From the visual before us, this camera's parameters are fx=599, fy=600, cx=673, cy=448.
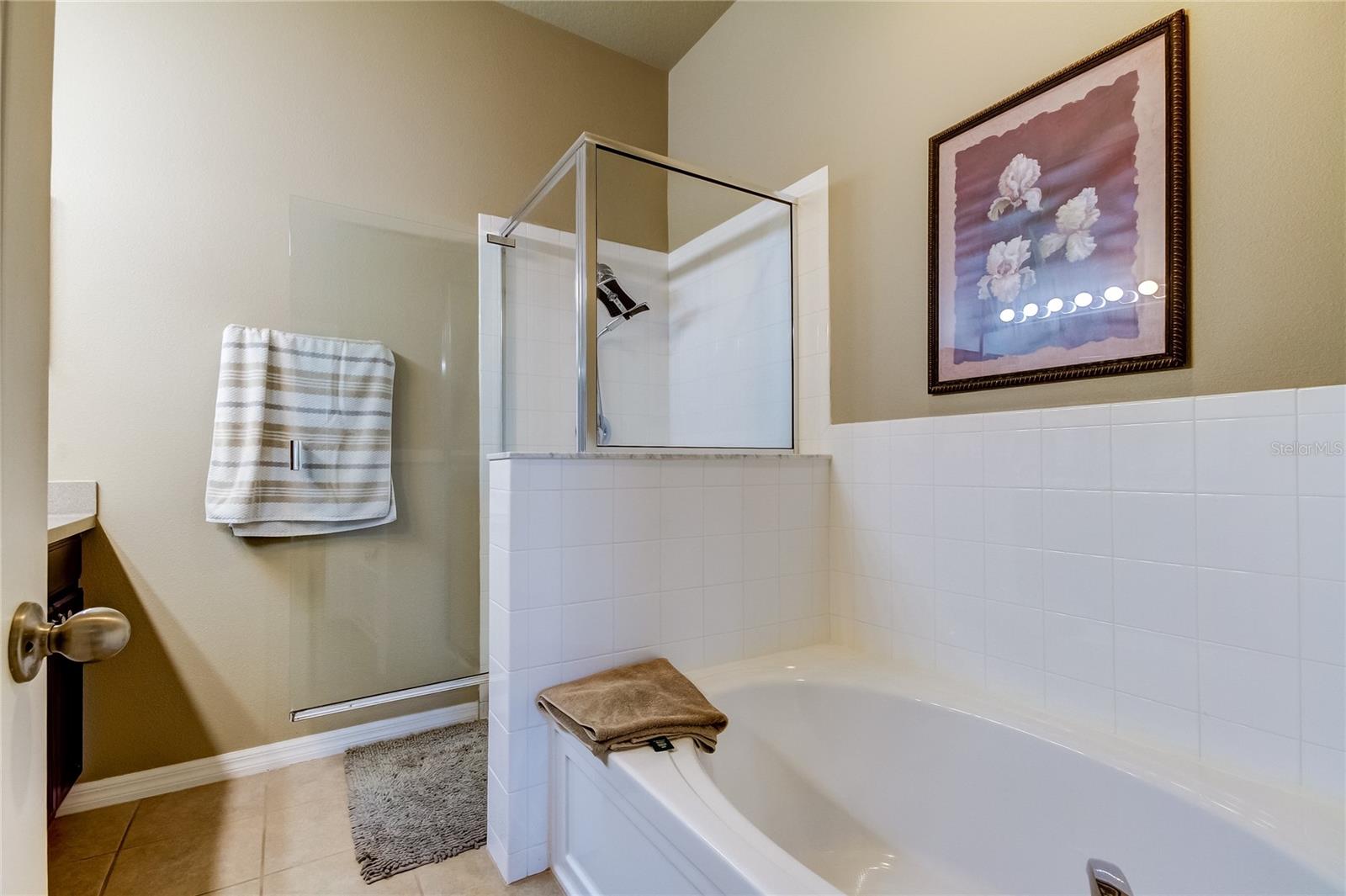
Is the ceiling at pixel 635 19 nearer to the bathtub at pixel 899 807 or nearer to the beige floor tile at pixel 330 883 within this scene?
the bathtub at pixel 899 807

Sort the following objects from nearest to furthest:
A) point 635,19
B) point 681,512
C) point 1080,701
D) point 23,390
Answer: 1. point 23,390
2. point 1080,701
3. point 681,512
4. point 635,19

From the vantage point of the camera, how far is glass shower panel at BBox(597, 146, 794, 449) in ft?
5.94

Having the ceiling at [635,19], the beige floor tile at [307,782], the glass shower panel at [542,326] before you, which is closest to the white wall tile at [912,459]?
the glass shower panel at [542,326]

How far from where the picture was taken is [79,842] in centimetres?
160

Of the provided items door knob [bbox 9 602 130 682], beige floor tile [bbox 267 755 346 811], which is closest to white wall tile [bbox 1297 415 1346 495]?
door knob [bbox 9 602 130 682]

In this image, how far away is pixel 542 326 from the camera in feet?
6.84

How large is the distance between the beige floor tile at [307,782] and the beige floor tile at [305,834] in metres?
0.04

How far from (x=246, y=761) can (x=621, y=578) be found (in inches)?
58.5

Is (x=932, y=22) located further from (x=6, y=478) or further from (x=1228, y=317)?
(x=6, y=478)

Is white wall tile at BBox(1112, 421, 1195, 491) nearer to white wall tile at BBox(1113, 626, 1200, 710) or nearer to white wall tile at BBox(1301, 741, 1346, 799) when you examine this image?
white wall tile at BBox(1113, 626, 1200, 710)

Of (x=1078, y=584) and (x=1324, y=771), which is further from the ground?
(x=1078, y=584)

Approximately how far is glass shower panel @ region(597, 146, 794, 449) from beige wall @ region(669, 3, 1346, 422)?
0.75 feet

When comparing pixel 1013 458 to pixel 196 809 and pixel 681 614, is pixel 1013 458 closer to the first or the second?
pixel 681 614

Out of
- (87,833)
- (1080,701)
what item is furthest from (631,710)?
(87,833)
